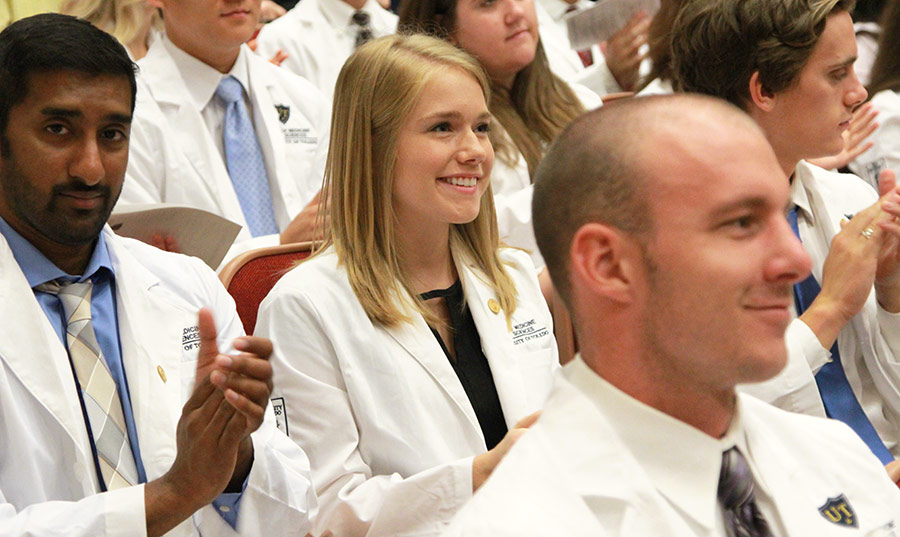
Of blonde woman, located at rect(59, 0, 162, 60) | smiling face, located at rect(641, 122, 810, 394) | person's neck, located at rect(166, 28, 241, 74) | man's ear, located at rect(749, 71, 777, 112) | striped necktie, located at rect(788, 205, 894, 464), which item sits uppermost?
blonde woman, located at rect(59, 0, 162, 60)

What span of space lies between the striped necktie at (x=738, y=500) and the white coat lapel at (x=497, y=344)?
3.09 feet

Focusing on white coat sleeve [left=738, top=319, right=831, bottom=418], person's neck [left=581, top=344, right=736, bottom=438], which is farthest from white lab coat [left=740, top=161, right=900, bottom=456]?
person's neck [left=581, top=344, right=736, bottom=438]

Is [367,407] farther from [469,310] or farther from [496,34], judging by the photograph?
[496,34]

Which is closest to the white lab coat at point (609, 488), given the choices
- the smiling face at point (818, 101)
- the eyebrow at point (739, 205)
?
the eyebrow at point (739, 205)

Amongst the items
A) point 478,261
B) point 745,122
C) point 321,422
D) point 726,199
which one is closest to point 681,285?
point 726,199

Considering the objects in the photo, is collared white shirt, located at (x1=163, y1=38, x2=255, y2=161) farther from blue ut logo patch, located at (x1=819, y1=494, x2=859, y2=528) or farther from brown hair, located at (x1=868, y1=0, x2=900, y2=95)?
blue ut logo patch, located at (x1=819, y1=494, x2=859, y2=528)

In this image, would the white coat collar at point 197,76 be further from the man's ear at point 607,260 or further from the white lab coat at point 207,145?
the man's ear at point 607,260

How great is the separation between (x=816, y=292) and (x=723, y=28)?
2.17ft

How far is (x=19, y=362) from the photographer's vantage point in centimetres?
193

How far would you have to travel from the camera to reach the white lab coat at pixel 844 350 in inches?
97.3

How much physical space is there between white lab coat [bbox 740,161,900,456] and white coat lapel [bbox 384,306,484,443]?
0.64 meters

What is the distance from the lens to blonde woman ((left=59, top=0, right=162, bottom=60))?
4.02m

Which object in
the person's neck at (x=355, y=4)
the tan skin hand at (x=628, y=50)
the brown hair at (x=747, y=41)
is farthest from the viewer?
the person's neck at (x=355, y=4)

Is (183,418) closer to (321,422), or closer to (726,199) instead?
(321,422)
